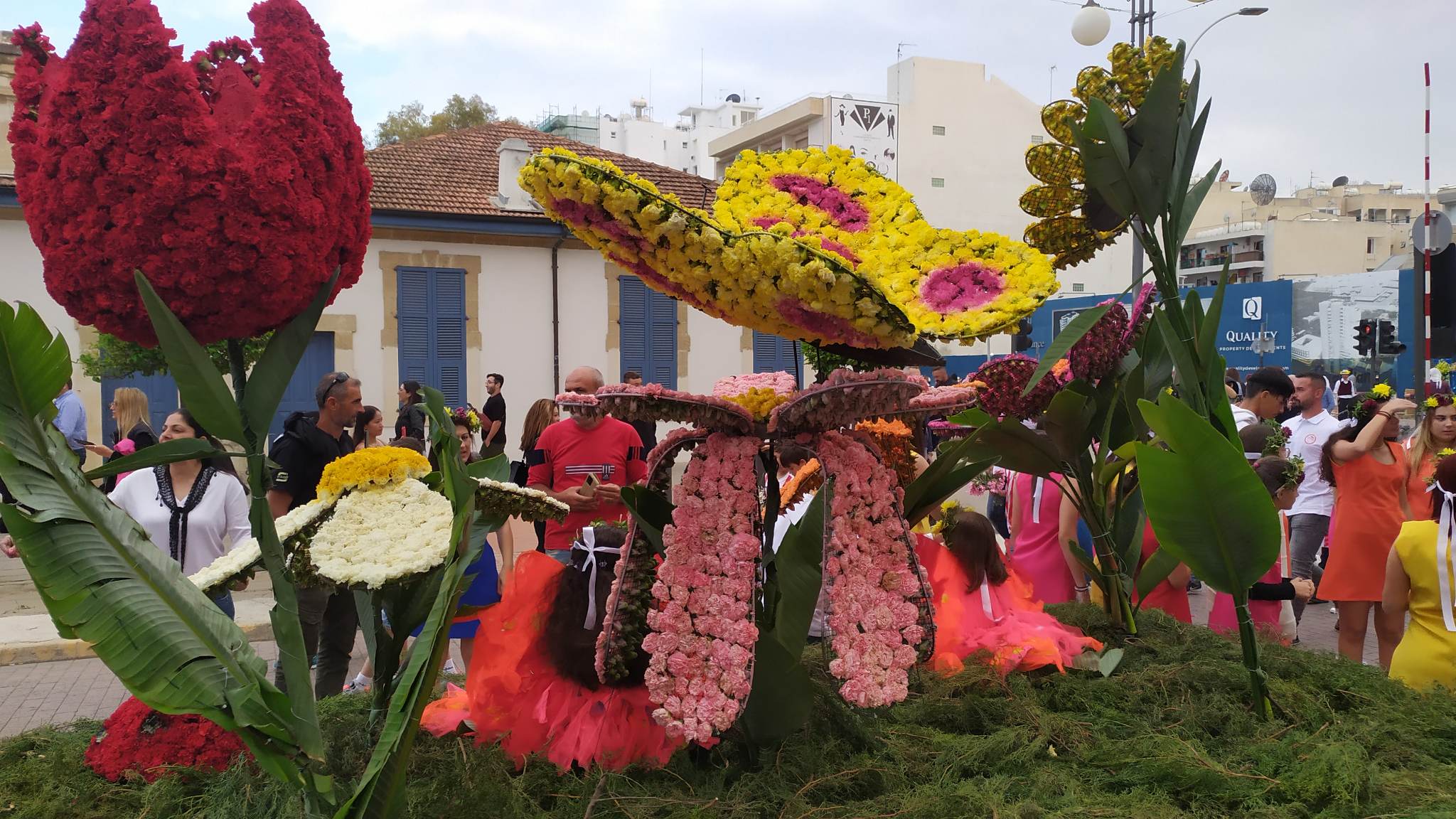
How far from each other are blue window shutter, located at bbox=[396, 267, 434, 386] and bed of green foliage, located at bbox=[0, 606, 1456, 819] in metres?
13.7

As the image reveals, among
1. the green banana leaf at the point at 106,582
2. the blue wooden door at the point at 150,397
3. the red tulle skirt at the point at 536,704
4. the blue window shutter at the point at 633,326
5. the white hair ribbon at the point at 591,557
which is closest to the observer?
the green banana leaf at the point at 106,582

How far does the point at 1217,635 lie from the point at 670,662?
247 cm

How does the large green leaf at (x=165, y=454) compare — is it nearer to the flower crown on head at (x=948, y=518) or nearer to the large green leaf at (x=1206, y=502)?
the large green leaf at (x=1206, y=502)

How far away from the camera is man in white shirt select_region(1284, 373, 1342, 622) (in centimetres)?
629

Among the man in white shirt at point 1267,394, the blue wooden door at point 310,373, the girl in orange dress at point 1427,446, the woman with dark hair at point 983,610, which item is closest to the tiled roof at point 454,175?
the blue wooden door at point 310,373

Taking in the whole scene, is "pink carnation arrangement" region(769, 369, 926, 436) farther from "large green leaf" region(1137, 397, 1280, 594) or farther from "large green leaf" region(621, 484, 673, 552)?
"large green leaf" region(1137, 397, 1280, 594)

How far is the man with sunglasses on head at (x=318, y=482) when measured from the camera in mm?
4395

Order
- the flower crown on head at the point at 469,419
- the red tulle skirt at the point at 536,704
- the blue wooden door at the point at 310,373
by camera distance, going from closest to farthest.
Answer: the red tulle skirt at the point at 536,704 → the flower crown on head at the point at 469,419 → the blue wooden door at the point at 310,373

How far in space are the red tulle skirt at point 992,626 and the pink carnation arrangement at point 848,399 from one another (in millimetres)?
989

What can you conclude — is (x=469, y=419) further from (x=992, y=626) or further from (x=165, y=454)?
(x=165, y=454)

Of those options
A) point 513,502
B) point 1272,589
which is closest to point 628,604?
point 513,502

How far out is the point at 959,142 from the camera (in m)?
34.8

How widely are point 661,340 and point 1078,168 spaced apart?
14788 mm

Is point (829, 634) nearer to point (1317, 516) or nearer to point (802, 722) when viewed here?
point (802, 722)
